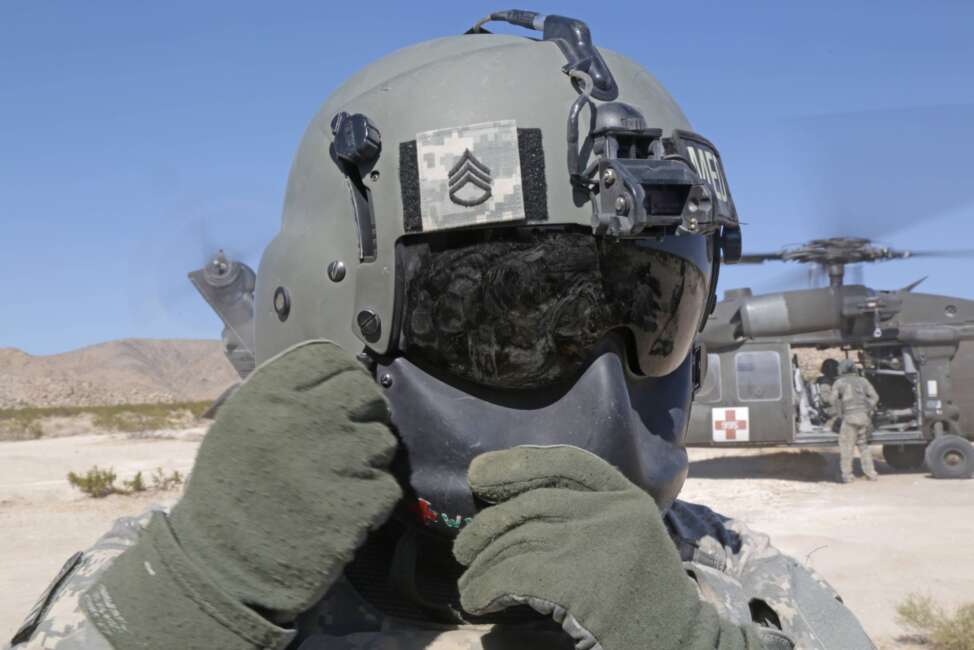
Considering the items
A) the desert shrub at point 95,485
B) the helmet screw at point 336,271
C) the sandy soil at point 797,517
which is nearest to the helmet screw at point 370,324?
the helmet screw at point 336,271

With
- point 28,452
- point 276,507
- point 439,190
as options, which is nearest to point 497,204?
point 439,190

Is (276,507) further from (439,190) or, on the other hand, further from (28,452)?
(28,452)

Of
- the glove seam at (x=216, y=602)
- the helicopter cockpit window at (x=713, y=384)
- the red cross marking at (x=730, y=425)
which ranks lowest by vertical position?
the red cross marking at (x=730, y=425)

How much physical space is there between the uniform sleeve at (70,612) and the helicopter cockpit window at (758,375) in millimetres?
12463

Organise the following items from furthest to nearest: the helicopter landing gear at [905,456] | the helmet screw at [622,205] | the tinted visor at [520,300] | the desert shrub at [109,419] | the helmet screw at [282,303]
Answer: the desert shrub at [109,419] → the helicopter landing gear at [905,456] → the helmet screw at [282,303] → the tinted visor at [520,300] → the helmet screw at [622,205]

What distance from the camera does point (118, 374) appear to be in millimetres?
64750

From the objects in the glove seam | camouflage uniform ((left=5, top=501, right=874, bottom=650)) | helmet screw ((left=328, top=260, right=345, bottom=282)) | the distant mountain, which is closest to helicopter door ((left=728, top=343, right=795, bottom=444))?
camouflage uniform ((left=5, top=501, right=874, bottom=650))

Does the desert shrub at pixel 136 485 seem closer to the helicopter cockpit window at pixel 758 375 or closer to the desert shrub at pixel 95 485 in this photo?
the desert shrub at pixel 95 485

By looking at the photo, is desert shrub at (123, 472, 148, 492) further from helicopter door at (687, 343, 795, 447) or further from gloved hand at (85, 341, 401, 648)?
gloved hand at (85, 341, 401, 648)

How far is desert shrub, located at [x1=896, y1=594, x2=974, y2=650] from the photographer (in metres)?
5.49

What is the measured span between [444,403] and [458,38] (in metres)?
0.77

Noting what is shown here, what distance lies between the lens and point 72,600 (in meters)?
1.41

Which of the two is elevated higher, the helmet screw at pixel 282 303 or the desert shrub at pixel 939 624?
the helmet screw at pixel 282 303

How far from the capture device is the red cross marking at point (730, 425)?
13.3 meters
